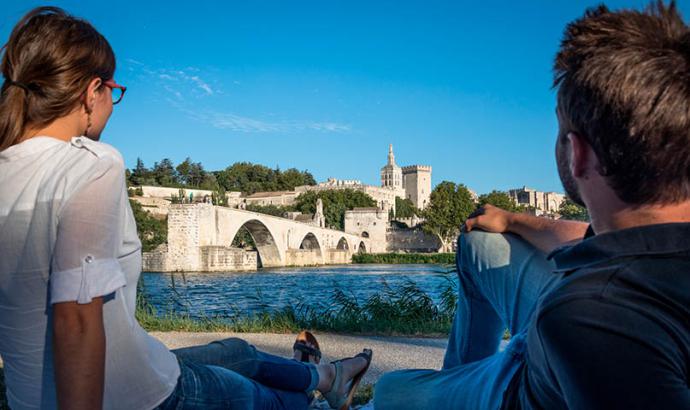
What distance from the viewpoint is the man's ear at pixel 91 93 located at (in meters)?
1.05

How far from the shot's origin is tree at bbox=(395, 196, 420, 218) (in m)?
72.8

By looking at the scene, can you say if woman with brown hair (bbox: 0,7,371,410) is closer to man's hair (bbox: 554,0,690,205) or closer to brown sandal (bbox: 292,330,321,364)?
man's hair (bbox: 554,0,690,205)

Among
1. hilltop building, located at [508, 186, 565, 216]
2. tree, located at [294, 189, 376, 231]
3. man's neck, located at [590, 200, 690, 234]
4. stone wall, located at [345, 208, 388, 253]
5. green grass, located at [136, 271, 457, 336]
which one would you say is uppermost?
hilltop building, located at [508, 186, 565, 216]

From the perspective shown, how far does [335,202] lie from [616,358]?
5661 cm

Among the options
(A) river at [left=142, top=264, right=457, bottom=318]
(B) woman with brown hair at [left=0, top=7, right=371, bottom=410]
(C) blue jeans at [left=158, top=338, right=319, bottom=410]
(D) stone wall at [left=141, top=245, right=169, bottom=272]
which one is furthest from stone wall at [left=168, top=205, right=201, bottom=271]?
(B) woman with brown hair at [left=0, top=7, right=371, bottom=410]

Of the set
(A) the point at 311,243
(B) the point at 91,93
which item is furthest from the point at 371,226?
(B) the point at 91,93

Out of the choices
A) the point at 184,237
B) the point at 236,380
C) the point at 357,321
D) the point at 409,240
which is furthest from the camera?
the point at 409,240

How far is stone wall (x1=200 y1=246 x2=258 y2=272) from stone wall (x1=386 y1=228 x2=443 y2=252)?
1073 inches

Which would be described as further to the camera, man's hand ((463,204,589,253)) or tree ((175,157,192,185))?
tree ((175,157,192,185))

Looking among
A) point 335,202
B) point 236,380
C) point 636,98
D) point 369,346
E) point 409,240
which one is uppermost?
point 335,202

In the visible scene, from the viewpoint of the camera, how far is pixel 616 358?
0.56 meters

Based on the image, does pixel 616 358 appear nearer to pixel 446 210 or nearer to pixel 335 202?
pixel 446 210

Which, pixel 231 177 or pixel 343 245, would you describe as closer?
pixel 343 245

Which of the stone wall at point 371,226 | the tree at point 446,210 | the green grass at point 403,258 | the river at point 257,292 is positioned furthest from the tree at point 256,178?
the river at point 257,292
